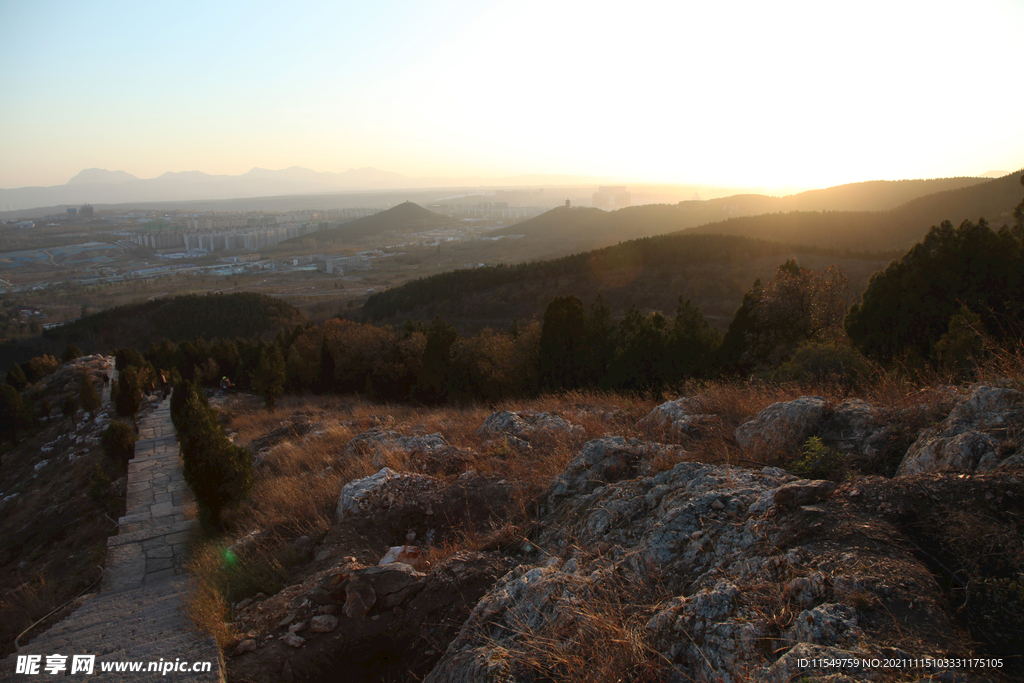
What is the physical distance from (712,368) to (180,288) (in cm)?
9531

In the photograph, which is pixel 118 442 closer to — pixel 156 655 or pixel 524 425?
pixel 156 655

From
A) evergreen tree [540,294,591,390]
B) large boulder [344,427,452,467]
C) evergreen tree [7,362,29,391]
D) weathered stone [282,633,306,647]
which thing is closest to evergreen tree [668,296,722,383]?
evergreen tree [540,294,591,390]

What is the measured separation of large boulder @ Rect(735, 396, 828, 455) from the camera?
3756 mm

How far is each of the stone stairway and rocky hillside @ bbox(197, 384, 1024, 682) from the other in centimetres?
44

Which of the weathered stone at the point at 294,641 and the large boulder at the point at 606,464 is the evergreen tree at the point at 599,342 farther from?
the weathered stone at the point at 294,641

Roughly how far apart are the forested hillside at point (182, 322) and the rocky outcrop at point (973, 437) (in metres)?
56.8

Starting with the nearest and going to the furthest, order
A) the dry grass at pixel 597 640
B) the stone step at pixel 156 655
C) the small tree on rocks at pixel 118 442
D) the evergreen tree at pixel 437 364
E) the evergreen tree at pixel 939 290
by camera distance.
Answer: the dry grass at pixel 597 640, the stone step at pixel 156 655, the evergreen tree at pixel 939 290, the small tree on rocks at pixel 118 442, the evergreen tree at pixel 437 364

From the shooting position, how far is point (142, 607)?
202 inches

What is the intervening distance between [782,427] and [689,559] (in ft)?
5.88

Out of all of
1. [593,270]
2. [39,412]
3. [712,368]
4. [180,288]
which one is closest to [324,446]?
[712,368]

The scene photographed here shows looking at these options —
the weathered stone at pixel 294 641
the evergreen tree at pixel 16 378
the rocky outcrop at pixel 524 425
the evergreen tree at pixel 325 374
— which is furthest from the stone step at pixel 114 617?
the evergreen tree at pixel 16 378

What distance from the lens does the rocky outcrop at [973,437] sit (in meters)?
2.75

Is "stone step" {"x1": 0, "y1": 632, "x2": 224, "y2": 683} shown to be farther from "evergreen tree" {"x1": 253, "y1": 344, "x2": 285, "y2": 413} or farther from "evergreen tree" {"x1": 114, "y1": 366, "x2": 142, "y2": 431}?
"evergreen tree" {"x1": 253, "y1": 344, "x2": 285, "y2": 413}

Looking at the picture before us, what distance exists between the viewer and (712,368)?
13891mm
